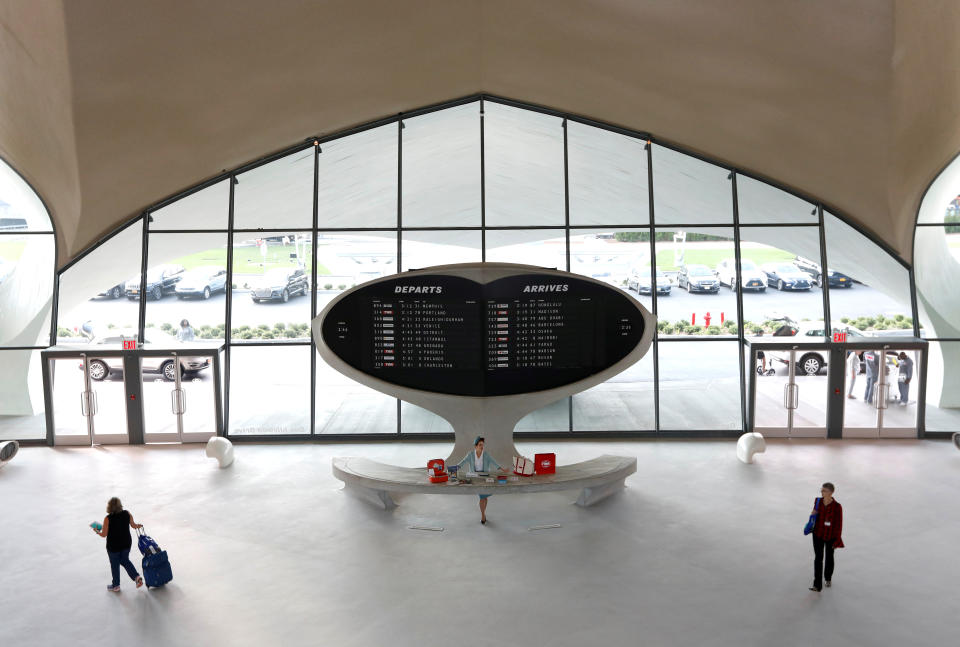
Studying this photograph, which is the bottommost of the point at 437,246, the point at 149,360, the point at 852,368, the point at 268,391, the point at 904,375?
the point at 268,391

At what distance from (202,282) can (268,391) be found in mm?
2190

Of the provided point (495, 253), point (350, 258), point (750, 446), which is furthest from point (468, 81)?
point (750, 446)

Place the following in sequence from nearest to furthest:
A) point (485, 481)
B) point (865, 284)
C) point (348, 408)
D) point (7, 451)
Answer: point (485, 481) < point (7, 451) < point (865, 284) < point (348, 408)

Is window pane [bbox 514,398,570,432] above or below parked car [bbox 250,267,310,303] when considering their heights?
below

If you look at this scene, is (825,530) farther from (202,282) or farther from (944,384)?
(202,282)

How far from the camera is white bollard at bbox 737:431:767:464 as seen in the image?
1184 cm

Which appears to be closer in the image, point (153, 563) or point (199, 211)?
point (153, 563)

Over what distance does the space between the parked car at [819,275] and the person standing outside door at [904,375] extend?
1.47 m

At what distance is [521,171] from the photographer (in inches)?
533

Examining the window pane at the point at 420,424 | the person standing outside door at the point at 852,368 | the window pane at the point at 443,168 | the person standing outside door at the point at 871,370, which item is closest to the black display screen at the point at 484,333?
the window pane at the point at 420,424

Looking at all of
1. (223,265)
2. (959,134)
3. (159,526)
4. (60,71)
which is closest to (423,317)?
(159,526)

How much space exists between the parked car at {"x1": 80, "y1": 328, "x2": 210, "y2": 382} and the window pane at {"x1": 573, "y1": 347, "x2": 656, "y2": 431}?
258 inches

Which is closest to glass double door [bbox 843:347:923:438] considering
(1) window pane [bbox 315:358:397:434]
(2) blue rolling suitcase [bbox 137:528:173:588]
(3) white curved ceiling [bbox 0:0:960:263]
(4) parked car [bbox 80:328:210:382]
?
(3) white curved ceiling [bbox 0:0:960:263]

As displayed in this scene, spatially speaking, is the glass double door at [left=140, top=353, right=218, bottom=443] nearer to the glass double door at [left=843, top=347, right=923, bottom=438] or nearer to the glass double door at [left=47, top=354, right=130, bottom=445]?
the glass double door at [left=47, top=354, right=130, bottom=445]
